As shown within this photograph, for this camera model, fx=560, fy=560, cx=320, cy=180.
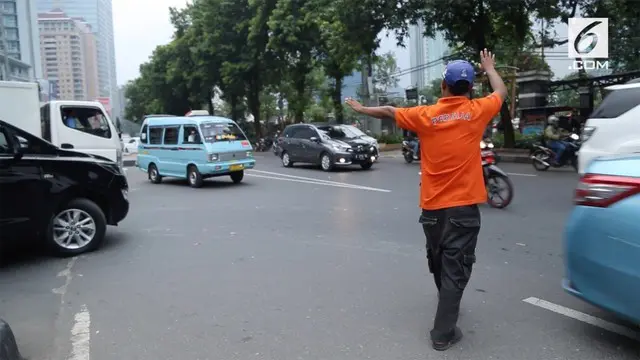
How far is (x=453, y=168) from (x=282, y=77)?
31134 millimetres

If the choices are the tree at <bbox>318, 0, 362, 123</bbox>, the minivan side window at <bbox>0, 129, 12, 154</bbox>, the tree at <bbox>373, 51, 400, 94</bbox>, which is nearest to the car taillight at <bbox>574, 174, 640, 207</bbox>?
the minivan side window at <bbox>0, 129, 12, 154</bbox>

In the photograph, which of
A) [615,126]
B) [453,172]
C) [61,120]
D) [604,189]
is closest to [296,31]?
[61,120]

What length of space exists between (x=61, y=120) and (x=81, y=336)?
9.18 m

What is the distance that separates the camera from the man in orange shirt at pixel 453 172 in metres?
3.57

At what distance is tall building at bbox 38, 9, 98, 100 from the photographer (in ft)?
149

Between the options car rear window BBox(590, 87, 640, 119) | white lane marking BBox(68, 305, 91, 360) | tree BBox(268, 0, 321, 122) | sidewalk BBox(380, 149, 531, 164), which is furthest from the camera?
tree BBox(268, 0, 321, 122)

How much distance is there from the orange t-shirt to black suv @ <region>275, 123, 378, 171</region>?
13.4 meters

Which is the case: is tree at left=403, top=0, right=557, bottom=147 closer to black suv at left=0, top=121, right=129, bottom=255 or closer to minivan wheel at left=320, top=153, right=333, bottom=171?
minivan wheel at left=320, top=153, right=333, bottom=171

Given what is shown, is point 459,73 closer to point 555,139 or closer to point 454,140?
point 454,140

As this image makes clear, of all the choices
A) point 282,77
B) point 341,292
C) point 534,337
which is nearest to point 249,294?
point 341,292

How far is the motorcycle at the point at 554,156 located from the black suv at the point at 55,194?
36.2 ft

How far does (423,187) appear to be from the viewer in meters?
3.76

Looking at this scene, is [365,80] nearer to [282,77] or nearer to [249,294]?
[282,77]

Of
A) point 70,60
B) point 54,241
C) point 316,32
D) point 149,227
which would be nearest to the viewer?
point 54,241
